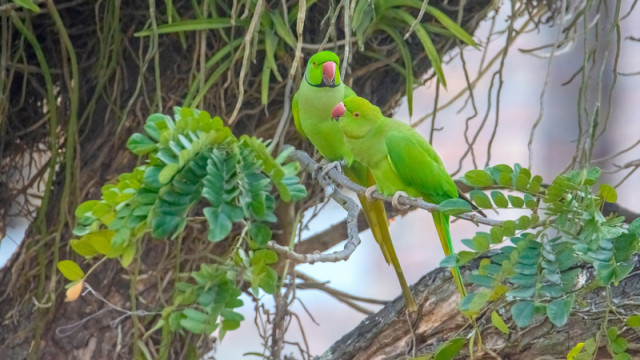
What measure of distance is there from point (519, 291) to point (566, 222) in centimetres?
9

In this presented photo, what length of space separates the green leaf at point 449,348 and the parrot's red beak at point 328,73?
457mm

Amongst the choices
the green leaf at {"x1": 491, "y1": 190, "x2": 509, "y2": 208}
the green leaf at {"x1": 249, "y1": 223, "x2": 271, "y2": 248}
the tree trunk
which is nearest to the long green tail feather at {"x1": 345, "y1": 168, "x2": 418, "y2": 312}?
the tree trunk

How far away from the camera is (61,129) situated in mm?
1600

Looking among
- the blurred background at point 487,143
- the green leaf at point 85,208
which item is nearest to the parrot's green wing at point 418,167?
the green leaf at point 85,208

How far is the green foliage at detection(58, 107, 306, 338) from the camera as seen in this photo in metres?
0.75

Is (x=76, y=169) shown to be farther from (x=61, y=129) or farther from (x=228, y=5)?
(x=228, y=5)

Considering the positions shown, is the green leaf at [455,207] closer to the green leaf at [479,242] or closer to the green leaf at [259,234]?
the green leaf at [479,242]

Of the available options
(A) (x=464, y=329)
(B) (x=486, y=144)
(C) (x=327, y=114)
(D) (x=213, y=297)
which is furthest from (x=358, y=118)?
(B) (x=486, y=144)

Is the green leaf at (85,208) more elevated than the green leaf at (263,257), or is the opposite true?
the green leaf at (85,208)

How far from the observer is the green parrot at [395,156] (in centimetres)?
119

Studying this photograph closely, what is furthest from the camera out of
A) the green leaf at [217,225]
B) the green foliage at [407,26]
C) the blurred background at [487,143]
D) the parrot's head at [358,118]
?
the blurred background at [487,143]

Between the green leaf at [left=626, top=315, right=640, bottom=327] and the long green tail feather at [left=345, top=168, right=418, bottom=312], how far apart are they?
32 cm

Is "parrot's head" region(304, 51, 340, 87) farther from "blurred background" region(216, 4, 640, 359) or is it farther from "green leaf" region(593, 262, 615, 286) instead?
"blurred background" region(216, 4, 640, 359)

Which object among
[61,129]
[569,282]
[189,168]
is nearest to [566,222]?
[569,282]
